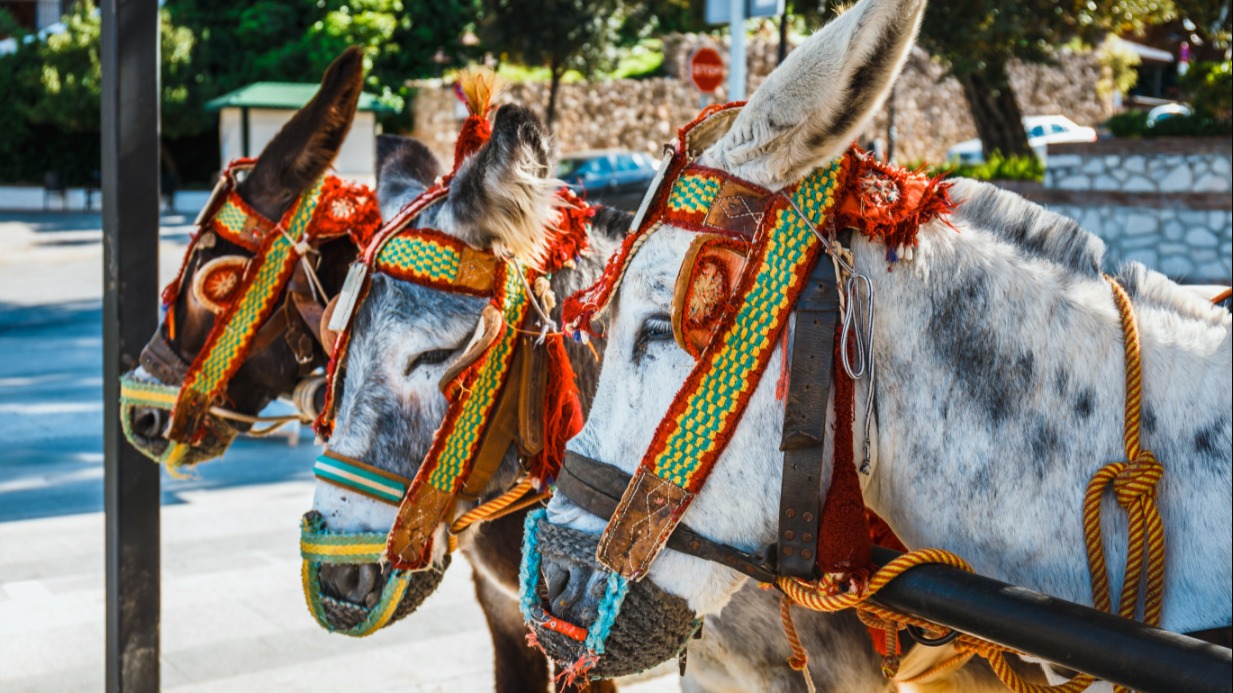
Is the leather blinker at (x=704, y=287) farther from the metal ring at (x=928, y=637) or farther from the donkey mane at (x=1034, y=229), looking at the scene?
the metal ring at (x=928, y=637)

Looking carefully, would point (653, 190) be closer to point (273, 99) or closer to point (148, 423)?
point (148, 423)

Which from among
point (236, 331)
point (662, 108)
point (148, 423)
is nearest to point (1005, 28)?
point (236, 331)

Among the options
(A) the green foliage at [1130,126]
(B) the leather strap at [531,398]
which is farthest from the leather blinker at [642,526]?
(A) the green foliage at [1130,126]

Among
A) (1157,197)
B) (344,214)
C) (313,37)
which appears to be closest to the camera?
(344,214)

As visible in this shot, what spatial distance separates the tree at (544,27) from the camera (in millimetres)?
24859

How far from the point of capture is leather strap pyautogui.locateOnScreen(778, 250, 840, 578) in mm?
1653

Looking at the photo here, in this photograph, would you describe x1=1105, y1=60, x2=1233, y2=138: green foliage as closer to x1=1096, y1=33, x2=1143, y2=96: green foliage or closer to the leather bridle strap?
the leather bridle strap

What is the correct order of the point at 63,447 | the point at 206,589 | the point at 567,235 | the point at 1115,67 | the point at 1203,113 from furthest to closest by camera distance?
the point at 1115,67 < the point at 1203,113 < the point at 63,447 < the point at 206,589 < the point at 567,235

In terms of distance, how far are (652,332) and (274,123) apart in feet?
42.6

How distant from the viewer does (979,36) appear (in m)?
13.5

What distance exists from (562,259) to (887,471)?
1.39 meters

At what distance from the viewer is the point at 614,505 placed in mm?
1743

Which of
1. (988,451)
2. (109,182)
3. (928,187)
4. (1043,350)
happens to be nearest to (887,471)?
(988,451)

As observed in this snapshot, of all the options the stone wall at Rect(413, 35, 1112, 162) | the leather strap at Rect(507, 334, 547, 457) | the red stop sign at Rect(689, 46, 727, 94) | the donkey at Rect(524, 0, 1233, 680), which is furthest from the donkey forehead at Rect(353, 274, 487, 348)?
the stone wall at Rect(413, 35, 1112, 162)
